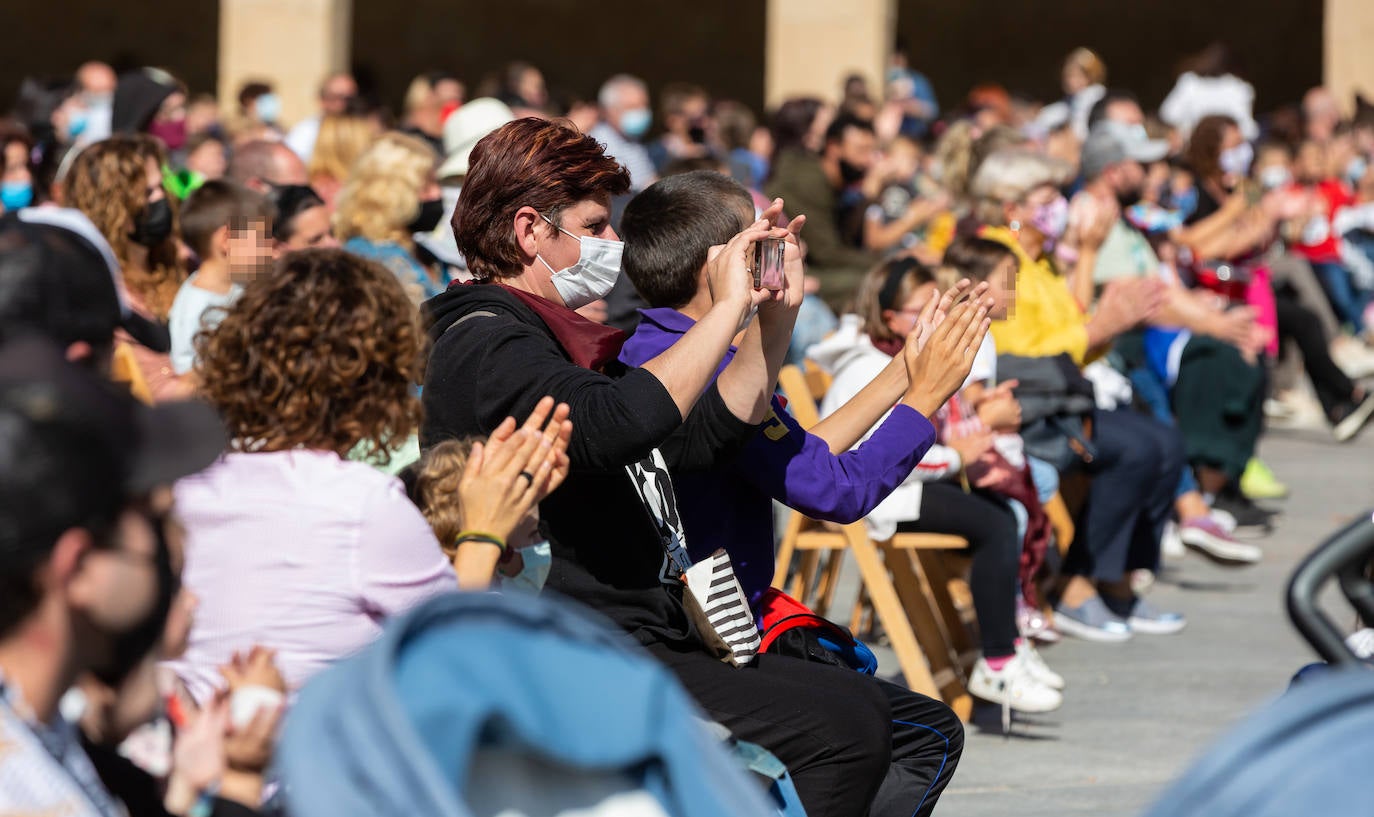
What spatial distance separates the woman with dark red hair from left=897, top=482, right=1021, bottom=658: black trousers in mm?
2362

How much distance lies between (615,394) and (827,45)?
51.6 ft

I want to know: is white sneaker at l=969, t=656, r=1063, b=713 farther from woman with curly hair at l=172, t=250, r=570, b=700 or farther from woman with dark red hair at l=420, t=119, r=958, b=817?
woman with curly hair at l=172, t=250, r=570, b=700

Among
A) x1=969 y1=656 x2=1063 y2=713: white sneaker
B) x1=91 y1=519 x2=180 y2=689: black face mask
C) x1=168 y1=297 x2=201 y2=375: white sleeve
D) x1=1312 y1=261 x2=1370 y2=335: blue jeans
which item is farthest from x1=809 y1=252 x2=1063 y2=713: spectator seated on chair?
x1=1312 y1=261 x2=1370 y2=335: blue jeans

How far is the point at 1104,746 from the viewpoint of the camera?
223 inches

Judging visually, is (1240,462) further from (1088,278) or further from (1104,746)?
(1104,746)

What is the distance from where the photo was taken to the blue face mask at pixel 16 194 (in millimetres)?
7945

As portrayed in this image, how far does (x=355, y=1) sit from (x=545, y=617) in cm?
2420

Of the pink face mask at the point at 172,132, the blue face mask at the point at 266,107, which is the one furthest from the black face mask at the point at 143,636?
the blue face mask at the point at 266,107

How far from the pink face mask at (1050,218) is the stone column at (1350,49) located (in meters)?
13.6

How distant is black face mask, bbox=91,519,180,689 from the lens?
6.49ft

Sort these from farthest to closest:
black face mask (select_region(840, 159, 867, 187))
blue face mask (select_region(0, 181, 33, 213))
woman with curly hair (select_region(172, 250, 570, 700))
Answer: black face mask (select_region(840, 159, 867, 187)) → blue face mask (select_region(0, 181, 33, 213)) → woman with curly hair (select_region(172, 250, 570, 700))

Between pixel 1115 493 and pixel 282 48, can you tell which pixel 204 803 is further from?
pixel 282 48

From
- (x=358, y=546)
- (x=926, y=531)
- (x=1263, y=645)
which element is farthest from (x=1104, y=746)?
(x=358, y=546)

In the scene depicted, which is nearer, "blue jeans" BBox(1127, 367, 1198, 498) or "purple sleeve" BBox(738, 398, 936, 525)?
"purple sleeve" BBox(738, 398, 936, 525)
